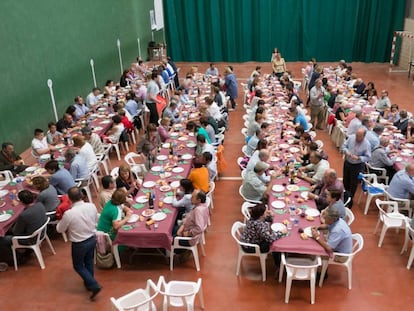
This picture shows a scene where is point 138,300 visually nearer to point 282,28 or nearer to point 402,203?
point 402,203

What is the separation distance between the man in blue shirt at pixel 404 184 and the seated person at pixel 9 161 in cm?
719

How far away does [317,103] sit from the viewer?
10930 mm

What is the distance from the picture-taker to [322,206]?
615 centimetres

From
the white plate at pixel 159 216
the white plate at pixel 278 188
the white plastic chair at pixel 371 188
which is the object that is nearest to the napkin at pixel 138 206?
the white plate at pixel 159 216

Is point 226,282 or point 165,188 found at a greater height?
point 165,188

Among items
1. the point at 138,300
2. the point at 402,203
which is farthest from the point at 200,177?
the point at 402,203

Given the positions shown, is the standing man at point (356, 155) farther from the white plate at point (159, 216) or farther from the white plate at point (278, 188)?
the white plate at point (159, 216)

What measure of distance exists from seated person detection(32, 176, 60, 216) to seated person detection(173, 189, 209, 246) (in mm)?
2236

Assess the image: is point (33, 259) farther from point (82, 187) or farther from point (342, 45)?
point (342, 45)

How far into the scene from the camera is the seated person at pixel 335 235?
4992 millimetres

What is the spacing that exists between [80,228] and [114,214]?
726mm

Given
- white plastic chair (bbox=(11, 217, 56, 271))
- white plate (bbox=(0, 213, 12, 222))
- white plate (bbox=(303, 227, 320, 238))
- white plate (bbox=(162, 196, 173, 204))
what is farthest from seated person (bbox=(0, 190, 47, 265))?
white plate (bbox=(303, 227, 320, 238))

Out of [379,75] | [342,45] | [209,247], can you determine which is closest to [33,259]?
[209,247]

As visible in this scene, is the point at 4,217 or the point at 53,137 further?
the point at 53,137
